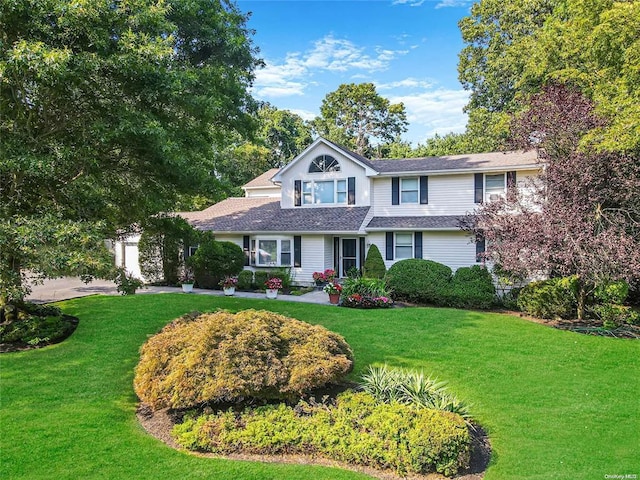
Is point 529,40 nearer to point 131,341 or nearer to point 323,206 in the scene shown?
point 323,206

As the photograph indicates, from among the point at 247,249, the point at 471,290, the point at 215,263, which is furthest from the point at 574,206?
the point at 215,263

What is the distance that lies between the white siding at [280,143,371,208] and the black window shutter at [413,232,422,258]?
121 inches

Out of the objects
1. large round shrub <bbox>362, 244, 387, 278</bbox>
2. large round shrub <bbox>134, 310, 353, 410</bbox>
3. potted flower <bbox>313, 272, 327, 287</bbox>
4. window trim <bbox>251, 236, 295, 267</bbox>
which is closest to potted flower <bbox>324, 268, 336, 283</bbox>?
potted flower <bbox>313, 272, 327, 287</bbox>

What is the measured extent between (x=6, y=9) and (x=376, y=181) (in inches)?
621

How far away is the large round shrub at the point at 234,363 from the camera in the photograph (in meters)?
5.84

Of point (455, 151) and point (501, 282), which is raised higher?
point (455, 151)

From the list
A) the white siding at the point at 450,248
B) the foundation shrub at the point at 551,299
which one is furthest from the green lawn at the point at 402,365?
the white siding at the point at 450,248

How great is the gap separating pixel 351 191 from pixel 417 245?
4.54 m

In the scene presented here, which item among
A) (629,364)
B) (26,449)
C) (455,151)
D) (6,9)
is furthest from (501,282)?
(455,151)

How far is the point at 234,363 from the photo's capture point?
6008mm

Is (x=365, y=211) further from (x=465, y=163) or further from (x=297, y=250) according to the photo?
(x=465, y=163)

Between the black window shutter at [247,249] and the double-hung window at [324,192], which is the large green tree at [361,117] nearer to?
the double-hung window at [324,192]

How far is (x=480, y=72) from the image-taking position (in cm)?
3008

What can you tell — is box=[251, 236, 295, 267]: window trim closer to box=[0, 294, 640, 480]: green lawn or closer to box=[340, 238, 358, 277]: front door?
box=[340, 238, 358, 277]: front door
